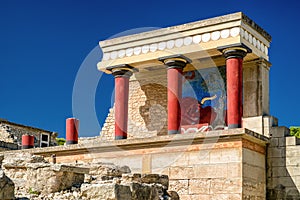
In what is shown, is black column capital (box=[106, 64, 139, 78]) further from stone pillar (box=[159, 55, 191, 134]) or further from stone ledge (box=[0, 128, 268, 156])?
stone ledge (box=[0, 128, 268, 156])

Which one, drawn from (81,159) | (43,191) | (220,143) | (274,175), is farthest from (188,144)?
(43,191)

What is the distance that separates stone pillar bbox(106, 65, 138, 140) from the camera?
17906mm

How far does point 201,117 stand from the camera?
19734 mm

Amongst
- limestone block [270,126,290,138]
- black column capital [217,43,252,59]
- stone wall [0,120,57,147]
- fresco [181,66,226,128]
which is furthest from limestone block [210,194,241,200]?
stone wall [0,120,57,147]

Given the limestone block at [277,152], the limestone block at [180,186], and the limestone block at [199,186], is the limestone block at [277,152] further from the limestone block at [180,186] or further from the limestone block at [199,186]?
the limestone block at [180,186]

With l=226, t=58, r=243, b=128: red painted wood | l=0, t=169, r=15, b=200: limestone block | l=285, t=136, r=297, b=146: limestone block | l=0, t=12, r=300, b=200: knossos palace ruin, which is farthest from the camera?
l=226, t=58, r=243, b=128: red painted wood

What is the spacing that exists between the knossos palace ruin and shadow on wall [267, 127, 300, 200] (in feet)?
0.09

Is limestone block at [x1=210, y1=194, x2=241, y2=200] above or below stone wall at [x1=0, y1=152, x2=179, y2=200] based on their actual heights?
below

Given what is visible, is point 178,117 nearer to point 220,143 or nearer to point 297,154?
point 220,143

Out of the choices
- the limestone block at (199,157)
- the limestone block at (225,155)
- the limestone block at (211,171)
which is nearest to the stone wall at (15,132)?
the limestone block at (199,157)

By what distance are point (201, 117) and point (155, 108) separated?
7.09ft

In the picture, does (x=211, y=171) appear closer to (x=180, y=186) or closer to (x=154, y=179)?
(x=180, y=186)

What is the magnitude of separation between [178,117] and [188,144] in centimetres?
190

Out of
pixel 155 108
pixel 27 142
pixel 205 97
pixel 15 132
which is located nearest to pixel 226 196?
pixel 205 97
